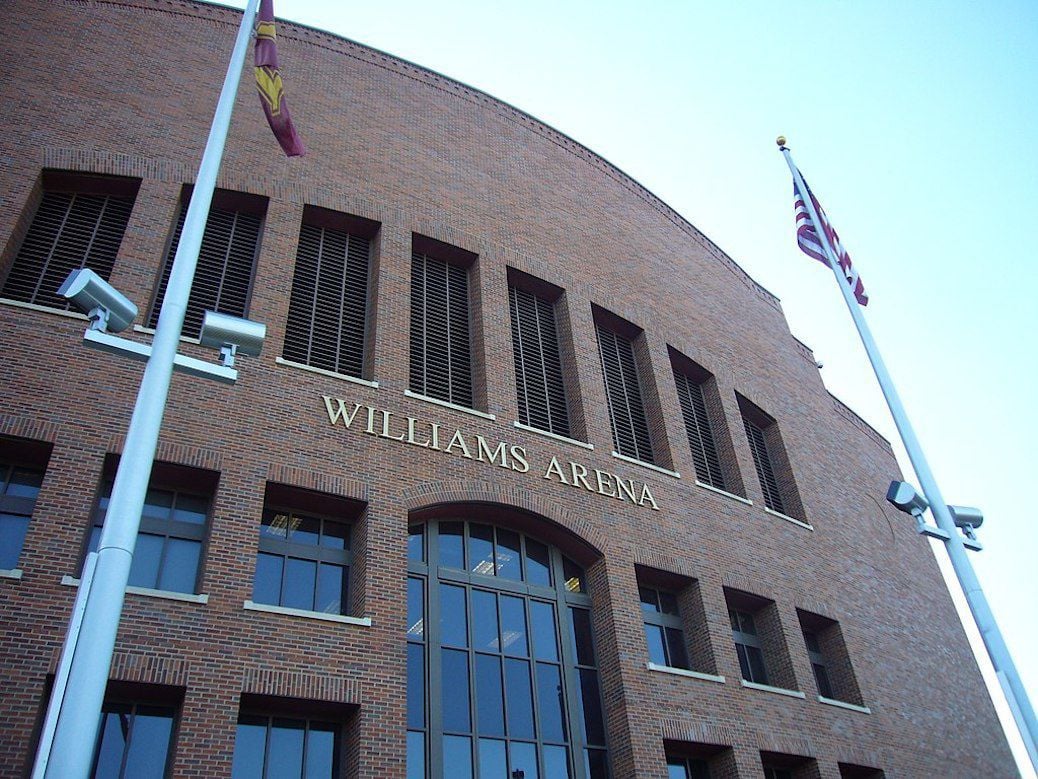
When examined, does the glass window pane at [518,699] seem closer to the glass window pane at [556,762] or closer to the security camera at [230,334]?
the glass window pane at [556,762]

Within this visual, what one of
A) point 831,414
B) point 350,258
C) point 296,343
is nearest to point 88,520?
point 296,343

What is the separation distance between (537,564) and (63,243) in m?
11.5

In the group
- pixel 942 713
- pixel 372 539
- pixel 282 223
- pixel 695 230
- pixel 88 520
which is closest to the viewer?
pixel 88 520

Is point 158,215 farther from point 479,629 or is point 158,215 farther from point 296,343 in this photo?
point 479,629

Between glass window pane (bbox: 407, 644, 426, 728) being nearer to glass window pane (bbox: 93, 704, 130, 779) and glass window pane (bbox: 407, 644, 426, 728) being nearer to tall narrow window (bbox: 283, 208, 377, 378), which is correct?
glass window pane (bbox: 93, 704, 130, 779)

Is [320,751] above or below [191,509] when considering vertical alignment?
below

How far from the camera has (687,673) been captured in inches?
725

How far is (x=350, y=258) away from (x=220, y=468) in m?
7.06

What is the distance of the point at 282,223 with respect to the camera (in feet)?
64.6

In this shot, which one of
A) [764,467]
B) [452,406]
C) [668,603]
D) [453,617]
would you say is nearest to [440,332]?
[452,406]

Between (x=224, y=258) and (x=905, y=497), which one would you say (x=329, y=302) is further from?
(x=905, y=497)

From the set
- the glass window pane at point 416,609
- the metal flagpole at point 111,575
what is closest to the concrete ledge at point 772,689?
the glass window pane at point 416,609

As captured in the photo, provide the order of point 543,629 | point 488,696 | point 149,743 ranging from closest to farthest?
point 149,743 < point 488,696 < point 543,629

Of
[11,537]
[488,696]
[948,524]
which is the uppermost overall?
[11,537]
